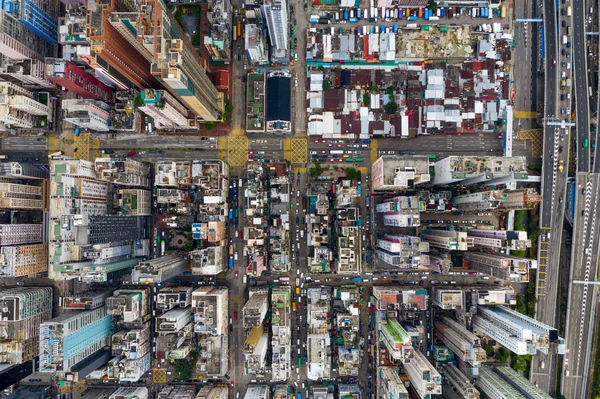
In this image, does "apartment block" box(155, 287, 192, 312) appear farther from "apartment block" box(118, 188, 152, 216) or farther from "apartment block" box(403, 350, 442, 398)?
"apartment block" box(403, 350, 442, 398)

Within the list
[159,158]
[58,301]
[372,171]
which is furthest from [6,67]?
[372,171]

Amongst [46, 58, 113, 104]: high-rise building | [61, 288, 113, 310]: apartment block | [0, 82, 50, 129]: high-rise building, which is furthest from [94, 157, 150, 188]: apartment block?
[61, 288, 113, 310]: apartment block

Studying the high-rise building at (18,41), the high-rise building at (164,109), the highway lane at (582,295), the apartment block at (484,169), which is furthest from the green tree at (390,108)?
the high-rise building at (18,41)

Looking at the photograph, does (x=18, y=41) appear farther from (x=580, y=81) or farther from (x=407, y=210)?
(x=580, y=81)

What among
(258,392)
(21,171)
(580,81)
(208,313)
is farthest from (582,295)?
(21,171)

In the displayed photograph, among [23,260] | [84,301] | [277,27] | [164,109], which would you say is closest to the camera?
[164,109]
